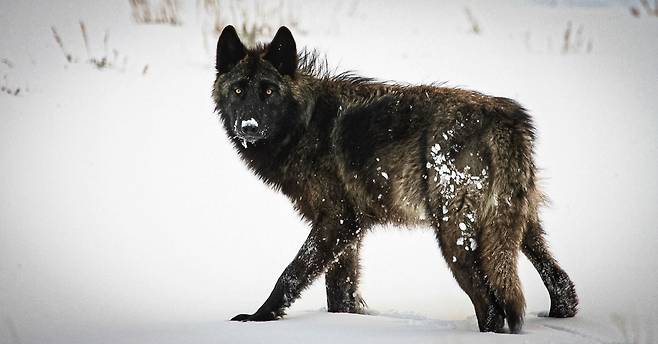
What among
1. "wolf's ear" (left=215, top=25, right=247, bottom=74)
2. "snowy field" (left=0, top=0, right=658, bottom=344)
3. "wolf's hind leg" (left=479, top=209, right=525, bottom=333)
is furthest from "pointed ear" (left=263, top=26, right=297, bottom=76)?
"wolf's hind leg" (left=479, top=209, right=525, bottom=333)

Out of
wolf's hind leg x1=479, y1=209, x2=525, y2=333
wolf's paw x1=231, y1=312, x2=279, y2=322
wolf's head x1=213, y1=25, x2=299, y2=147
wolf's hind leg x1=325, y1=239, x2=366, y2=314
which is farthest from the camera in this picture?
wolf's hind leg x1=325, y1=239, x2=366, y2=314

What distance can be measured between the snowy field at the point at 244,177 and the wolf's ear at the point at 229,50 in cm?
198

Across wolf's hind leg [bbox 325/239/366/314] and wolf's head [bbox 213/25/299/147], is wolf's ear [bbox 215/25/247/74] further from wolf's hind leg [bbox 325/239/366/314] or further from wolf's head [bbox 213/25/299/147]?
wolf's hind leg [bbox 325/239/366/314]

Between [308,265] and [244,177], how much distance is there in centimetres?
333

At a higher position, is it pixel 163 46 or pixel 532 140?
pixel 163 46

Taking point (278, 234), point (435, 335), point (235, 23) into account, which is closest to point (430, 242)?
point (278, 234)

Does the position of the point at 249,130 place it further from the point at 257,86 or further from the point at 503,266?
the point at 503,266

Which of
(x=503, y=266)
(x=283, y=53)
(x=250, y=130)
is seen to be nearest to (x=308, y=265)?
(x=250, y=130)

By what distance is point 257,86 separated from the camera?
220 inches

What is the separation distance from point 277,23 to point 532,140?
610 cm

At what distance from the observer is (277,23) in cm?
1041

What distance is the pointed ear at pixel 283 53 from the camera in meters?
5.70

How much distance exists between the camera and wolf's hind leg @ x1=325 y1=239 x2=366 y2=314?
5695 mm

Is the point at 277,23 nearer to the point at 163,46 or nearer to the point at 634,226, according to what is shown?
the point at 163,46
